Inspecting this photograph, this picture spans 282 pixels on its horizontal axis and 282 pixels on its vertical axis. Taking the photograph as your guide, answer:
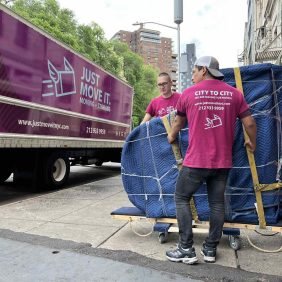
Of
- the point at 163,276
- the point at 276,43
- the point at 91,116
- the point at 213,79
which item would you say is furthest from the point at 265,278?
the point at 276,43

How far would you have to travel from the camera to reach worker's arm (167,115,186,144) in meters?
3.90

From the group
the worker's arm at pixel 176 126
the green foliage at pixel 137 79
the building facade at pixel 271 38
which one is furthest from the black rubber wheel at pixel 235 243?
the green foliage at pixel 137 79

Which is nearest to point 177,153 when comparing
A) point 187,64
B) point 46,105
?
point 46,105

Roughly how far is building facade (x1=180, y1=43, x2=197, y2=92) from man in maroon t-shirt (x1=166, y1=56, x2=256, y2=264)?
12.1 metres

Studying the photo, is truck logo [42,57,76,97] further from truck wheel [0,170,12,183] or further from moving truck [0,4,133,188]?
truck wheel [0,170,12,183]

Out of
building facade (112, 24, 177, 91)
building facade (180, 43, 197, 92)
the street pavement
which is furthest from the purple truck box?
building facade (112, 24, 177, 91)

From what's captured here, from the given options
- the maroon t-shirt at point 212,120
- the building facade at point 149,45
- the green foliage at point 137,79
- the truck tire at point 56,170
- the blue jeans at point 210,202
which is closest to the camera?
the maroon t-shirt at point 212,120

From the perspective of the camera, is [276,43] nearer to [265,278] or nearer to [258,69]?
[258,69]

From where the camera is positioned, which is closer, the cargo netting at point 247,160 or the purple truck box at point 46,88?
the cargo netting at point 247,160

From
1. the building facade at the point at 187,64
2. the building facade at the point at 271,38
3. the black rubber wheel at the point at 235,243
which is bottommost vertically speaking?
the black rubber wheel at the point at 235,243

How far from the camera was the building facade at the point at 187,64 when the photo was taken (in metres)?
15.9

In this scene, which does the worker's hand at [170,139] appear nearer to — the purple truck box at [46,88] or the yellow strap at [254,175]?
the yellow strap at [254,175]

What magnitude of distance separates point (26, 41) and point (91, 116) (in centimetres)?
326

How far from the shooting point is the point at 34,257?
3998mm
